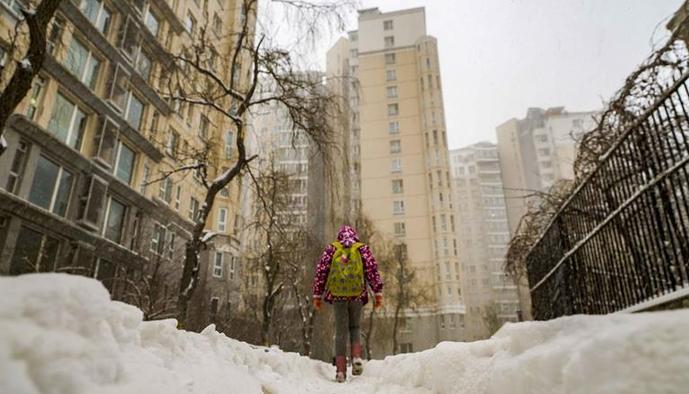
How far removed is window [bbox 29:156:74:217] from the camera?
18.2 meters

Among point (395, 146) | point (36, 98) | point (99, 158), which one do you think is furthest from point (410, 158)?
point (36, 98)

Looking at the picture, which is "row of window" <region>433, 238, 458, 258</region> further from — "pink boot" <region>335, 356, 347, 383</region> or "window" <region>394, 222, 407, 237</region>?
"pink boot" <region>335, 356, 347, 383</region>

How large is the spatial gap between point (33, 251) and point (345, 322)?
1626 cm

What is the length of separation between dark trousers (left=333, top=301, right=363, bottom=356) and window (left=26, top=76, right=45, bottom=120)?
17.6m

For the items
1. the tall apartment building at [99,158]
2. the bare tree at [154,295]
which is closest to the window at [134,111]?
the tall apartment building at [99,158]

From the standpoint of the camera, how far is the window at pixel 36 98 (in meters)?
18.0

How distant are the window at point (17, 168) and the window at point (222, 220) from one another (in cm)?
1716

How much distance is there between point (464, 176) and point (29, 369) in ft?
387

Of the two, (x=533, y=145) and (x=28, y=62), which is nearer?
(x=28, y=62)

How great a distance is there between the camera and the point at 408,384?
158 inches

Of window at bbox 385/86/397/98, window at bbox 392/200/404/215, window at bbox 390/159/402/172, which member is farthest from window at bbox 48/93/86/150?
window at bbox 385/86/397/98

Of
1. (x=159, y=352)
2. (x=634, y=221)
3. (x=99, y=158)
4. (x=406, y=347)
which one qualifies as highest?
(x=99, y=158)

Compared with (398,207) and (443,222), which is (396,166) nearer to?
(398,207)

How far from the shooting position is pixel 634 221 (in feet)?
15.0
